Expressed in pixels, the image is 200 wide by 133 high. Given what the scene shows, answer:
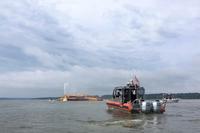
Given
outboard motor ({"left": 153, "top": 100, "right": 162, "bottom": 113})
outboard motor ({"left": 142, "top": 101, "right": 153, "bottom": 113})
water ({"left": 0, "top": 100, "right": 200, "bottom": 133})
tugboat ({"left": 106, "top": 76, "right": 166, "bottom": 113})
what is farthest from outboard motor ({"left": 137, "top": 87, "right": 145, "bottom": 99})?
outboard motor ({"left": 142, "top": 101, "right": 153, "bottom": 113})

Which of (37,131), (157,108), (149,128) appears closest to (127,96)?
(157,108)

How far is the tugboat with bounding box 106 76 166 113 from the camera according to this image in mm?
53719

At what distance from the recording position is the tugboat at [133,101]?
53719mm

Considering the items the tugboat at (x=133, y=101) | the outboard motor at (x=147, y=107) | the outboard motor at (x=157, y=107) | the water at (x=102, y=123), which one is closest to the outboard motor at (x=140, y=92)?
the tugboat at (x=133, y=101)

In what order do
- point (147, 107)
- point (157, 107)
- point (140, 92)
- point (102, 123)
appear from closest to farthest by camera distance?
point (102, 123)
point (147, 107)
point (157, 107)
point (140, 92)

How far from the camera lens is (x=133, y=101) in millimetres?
56094

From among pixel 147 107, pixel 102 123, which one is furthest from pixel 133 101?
pixel 102 123

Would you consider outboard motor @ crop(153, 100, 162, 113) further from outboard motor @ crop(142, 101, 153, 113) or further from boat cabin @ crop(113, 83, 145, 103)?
boat cabin @ crop(113, 83, 145, 103)

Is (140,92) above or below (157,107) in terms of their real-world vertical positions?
above

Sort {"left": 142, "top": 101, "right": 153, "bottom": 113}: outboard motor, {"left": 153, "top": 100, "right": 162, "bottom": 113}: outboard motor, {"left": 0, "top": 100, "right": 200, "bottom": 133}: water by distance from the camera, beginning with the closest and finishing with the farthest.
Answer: {"left": 0, "top": 100, "right": 200, "bottom": 133}: water < {"left": 142, "top": 101, "right": 153, "bottom": 113}: outboard motor < {"left": 153, "top": 100, "right": 162, "bottom": 113}: outboard motor

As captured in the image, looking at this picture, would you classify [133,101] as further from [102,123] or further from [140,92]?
[102,123]

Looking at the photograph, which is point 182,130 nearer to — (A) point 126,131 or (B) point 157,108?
(A) point 126,131

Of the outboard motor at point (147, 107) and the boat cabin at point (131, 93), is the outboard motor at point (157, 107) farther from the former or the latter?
the boat cabin at point (131, 93)

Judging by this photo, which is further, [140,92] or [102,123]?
[140,92]
